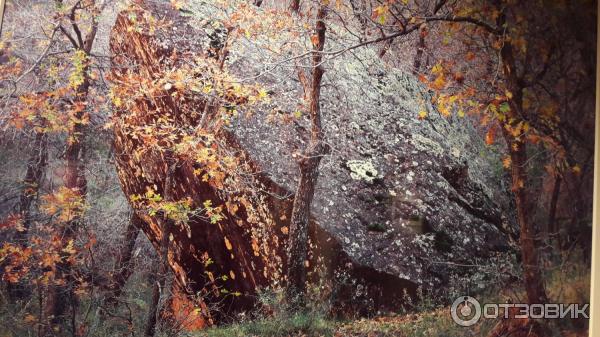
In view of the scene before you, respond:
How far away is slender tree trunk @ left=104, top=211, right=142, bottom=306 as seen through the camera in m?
2.98

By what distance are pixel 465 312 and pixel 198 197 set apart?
1.53 meters

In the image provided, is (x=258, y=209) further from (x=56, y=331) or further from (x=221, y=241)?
(x=56, y=331)

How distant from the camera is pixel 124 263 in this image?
302 cm

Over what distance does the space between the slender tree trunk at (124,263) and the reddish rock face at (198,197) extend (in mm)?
69

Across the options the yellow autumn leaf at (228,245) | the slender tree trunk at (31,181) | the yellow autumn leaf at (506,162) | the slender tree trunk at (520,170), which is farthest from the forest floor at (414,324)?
the slender tree trunk at (31,181)

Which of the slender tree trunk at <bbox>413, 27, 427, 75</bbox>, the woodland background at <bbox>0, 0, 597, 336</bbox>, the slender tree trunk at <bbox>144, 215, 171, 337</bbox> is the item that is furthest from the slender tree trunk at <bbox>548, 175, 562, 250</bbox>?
the slender tree trunk at <bbox>144, 215, 171, 337</bbox>

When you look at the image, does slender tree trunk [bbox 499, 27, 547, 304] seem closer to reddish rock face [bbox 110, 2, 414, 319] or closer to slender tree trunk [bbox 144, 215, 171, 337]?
reddish rock face [bbox 110, 2, 414, 319]

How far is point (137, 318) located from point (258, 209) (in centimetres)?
86

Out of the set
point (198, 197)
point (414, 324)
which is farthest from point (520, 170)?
point (198, 197)

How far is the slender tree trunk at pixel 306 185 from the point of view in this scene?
2926 millimetres

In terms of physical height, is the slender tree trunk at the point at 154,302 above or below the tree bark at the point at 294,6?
below

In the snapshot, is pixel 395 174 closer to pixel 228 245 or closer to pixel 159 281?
pixel 228 245

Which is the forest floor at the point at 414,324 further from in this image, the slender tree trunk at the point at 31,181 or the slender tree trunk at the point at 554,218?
the slender tree trunk at the point at 31,181

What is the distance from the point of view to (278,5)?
121 inches
